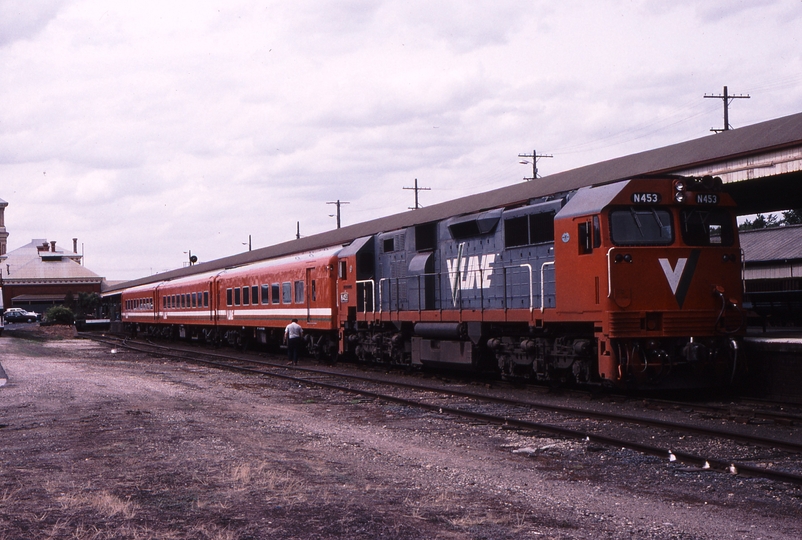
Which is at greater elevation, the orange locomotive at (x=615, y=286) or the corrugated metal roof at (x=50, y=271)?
the corrugated metal roof at (x=50, y=271)

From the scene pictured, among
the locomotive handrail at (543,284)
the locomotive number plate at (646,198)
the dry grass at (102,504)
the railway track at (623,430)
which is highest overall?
the locomotive number plate at (646,198)

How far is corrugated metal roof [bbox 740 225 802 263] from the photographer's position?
1206 inches

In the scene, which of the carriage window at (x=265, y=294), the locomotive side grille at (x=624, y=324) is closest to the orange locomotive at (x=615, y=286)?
the locomotive side grille at (x=624, y=324)

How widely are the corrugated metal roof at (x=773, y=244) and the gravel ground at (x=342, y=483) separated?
22414 mm

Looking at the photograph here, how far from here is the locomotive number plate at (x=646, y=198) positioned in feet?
43.9

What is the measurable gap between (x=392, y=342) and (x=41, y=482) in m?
13.2

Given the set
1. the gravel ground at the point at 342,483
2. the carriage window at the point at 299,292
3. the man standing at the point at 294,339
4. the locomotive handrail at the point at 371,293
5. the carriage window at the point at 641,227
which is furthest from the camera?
the carriage window at the point at 299,292

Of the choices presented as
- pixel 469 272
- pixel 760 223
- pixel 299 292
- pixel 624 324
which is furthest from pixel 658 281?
pixel 760 223

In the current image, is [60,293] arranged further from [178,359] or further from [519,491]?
[519,491]

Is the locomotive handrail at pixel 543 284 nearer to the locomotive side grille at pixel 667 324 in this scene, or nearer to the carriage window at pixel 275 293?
the locomotive side grille at pixel 667 324

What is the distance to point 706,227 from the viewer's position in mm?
13828

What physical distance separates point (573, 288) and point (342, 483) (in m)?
7.28

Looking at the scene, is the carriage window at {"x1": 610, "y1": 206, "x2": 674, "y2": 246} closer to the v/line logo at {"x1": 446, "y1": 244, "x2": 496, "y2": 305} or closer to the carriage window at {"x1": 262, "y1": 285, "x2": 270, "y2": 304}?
the v/line logo at {"x1": 446, "y1": 244, "x2": 496, "y2": 305}

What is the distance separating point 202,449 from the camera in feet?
31.8
